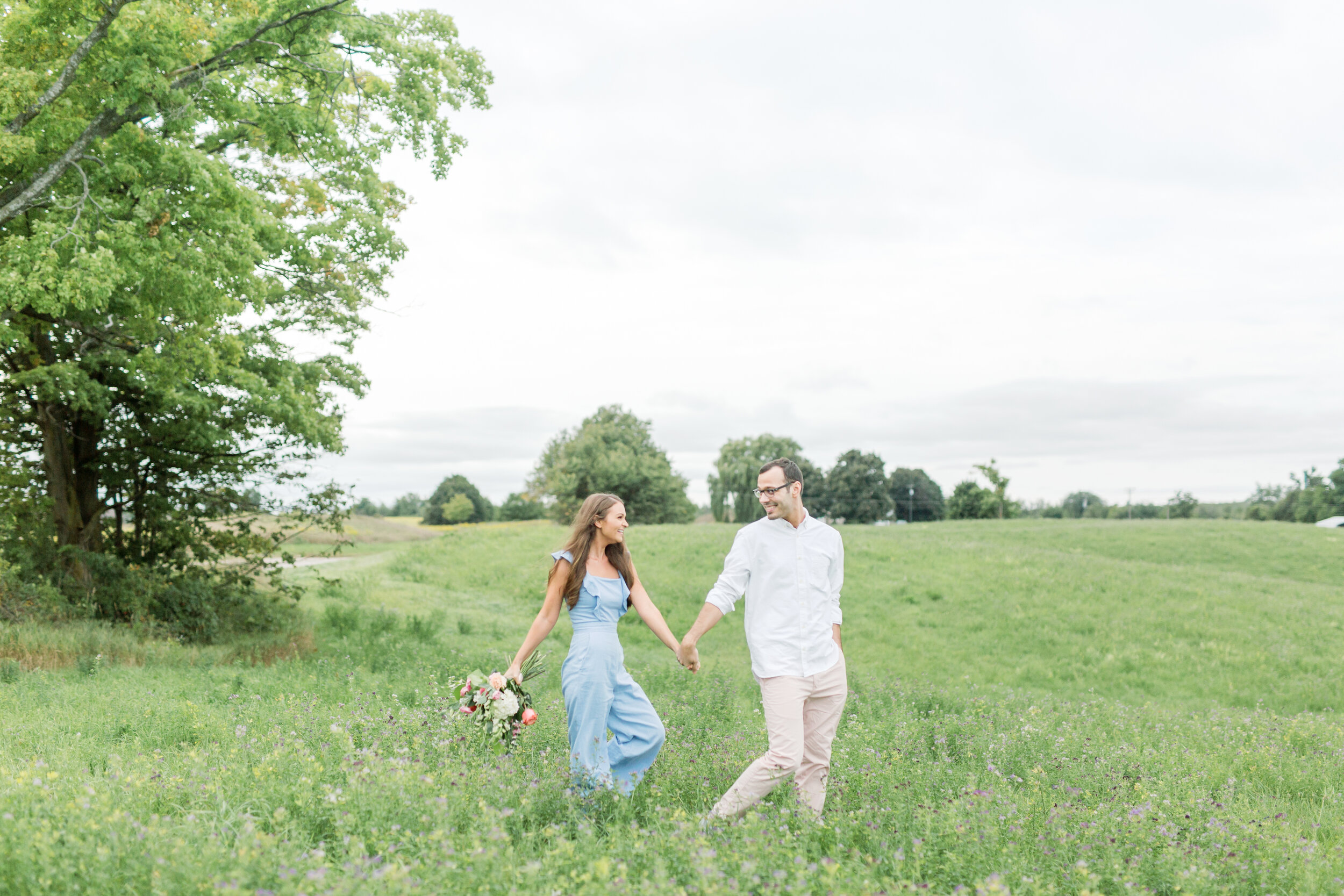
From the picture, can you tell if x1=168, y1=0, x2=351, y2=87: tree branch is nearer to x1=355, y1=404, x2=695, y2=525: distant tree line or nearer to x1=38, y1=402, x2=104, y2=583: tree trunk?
x1=38, y1=402, x2=104, y2=583: tree trunk

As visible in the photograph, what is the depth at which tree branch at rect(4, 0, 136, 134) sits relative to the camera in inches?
463

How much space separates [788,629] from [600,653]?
1.35 m

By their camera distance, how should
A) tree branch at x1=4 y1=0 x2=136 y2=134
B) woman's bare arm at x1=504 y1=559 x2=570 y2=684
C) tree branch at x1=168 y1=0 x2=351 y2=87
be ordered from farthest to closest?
tree branch at x1=168 y1=0 x2=351 y2=87 < tree branch at x1=4 y1=0 x2=136 y2=134 < woman's bare arm at x1=504 y1=559 x2=570 y2=684

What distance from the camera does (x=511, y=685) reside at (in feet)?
21.8

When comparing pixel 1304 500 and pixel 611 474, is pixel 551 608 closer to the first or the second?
pixel 611 474

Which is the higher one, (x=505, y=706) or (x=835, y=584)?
(x=835, y=584)

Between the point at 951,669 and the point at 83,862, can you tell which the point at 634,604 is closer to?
the point at 83,862

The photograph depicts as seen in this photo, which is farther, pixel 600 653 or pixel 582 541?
pixel 582 541

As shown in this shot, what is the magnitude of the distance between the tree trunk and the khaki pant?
14539 millimetres

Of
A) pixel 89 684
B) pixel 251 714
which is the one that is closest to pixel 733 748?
pixel 251 714

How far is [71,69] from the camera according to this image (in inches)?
465

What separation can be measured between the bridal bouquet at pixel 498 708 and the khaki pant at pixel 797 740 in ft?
5.91

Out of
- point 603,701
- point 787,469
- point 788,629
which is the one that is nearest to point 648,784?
point 603,701

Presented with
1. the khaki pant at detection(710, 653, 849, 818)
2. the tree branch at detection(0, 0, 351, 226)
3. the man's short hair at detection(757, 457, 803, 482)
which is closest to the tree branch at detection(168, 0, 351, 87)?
the tree branch at detection(0, 0, 351, 226)
